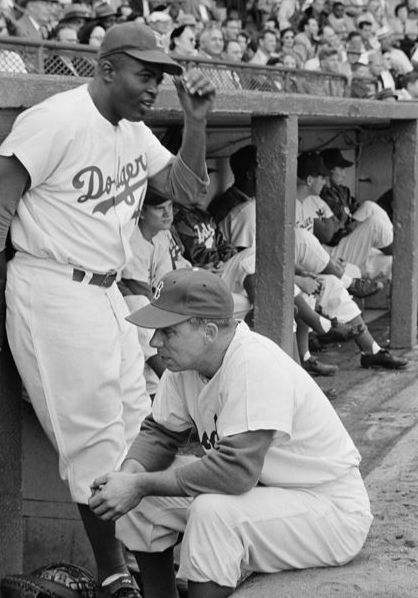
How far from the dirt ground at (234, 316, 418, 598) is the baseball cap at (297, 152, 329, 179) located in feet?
4.97

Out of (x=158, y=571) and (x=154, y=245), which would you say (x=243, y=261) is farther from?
(x=158, y=571)

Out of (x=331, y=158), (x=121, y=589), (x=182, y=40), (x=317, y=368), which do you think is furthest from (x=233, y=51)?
(x=121, y=589)

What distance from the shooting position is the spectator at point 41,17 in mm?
7203

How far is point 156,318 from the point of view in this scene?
125 inches

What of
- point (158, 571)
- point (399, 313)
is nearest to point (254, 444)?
point (158, 571)

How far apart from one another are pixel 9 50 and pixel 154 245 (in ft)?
4.65

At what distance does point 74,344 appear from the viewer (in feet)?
12.4

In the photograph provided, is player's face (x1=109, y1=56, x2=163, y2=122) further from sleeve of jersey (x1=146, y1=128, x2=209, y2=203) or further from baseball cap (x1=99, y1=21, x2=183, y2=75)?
sleeve of jersey (x1=146, y1=128, x2=209, y2=203)

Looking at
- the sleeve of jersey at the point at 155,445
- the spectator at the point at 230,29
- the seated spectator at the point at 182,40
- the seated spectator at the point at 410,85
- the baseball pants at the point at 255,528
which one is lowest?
the baseball pants at the point at 255,528

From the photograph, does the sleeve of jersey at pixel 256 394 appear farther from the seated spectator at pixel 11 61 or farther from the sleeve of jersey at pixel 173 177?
the seated spectator at pixel 11 61

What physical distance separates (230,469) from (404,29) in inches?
551

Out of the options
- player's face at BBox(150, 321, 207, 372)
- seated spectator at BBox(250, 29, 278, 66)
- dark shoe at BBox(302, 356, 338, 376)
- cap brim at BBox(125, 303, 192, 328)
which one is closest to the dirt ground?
dark shoe at BBox(302, 356, 338, 376)

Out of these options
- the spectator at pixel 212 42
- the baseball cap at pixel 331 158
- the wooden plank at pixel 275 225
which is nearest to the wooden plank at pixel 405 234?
the baseball cap at pixel 331 158

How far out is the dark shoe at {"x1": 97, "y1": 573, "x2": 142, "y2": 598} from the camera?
12.6 feet
